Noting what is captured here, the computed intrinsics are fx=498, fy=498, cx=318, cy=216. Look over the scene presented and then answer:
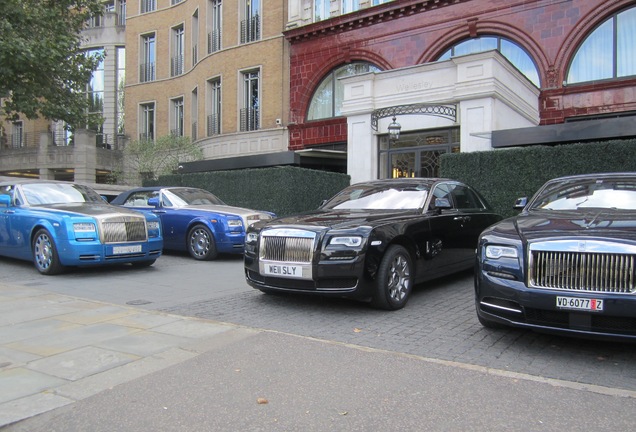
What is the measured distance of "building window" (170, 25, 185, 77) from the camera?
1133 inches

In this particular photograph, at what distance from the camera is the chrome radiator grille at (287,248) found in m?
5.67

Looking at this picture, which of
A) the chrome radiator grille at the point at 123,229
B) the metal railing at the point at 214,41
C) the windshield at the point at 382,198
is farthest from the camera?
the metal railing at the point at 214,41

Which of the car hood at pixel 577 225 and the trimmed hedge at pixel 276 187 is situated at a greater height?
the trimmed hedge at pixel 276 187

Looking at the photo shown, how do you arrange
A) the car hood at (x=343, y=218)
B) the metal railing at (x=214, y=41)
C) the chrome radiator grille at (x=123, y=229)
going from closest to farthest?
1. the car hood at (x=343, y=218)
2. the chrome radiator grille at (x=123, y=229)
3. the metal railing at (x=214, y=41)

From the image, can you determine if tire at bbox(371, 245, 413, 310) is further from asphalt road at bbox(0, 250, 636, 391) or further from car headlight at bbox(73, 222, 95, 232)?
car headlight at bbox(73, 222, 95, 232)

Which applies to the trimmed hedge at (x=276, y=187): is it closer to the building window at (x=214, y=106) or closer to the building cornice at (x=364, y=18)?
the building cornice at (x=364, y=18)

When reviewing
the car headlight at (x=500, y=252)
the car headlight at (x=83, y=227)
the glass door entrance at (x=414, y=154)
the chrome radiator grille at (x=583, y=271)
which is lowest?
the chrome radiator grille at (x=583, y=271)

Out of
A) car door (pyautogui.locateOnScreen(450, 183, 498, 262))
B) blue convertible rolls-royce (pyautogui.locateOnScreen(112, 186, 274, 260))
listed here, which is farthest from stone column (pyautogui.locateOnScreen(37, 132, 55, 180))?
car door (pyautogui.locateOnScreen(450, 183, 498, 262))

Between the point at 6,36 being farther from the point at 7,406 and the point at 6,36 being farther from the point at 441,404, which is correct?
the point at 441,404

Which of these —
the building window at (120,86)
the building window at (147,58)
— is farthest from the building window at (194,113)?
the building window at (120,86)

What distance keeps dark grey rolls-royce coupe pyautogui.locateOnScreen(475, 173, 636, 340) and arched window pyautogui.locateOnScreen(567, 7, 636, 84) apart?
13.4 metres

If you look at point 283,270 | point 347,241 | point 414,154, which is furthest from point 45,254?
point 414,154

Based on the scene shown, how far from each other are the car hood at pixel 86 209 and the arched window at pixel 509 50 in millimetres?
13167

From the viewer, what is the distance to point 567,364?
416cm
